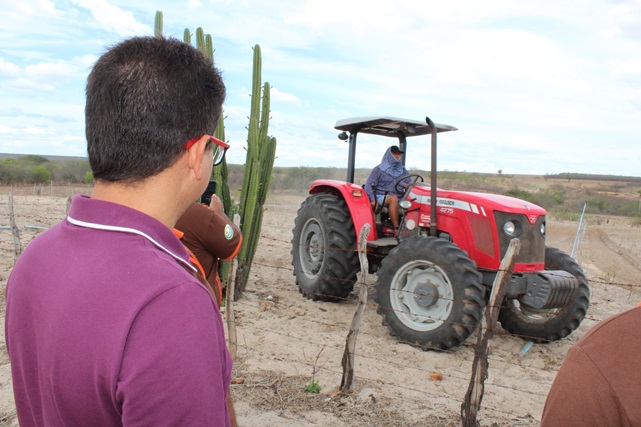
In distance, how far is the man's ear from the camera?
3.70 ft

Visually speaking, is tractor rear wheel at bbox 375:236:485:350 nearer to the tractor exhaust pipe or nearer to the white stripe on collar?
the tractor exhaust pipe

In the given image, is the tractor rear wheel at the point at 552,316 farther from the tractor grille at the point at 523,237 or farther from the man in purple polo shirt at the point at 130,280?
the man in purple polo shirt at the point at 130,280

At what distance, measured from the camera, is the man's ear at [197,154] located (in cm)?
113

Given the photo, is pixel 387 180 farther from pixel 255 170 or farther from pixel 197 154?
pixel 197 154

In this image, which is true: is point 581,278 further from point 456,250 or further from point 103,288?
point 103,288

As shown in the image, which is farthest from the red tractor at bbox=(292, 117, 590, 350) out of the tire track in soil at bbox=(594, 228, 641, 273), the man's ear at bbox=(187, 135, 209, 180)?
the tire track in soil at bbox=(594, 228, 641, 273)

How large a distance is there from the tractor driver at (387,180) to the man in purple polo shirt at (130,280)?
18.3ft

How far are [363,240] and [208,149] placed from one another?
3.29 m

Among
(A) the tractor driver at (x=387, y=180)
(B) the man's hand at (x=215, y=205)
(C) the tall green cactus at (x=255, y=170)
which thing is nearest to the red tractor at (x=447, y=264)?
(A) the tractor driver at (x=387, y=180)

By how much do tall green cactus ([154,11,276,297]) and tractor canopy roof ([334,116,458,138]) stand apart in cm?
102

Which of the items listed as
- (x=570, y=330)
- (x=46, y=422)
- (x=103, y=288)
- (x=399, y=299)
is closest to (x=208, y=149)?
(x=103, y=288)

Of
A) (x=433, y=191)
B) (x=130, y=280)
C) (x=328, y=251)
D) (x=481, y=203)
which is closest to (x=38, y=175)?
(x=328, y=251)

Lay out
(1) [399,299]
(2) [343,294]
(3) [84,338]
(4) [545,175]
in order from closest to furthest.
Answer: (3) [84,338] → (1) [399,299] → (2) [343,294] → (4) [545,175]

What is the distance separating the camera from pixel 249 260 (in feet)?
23.3
